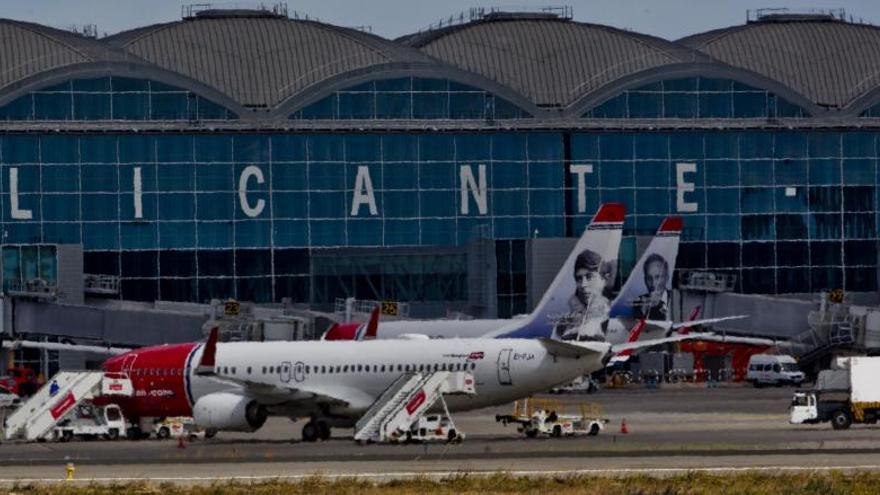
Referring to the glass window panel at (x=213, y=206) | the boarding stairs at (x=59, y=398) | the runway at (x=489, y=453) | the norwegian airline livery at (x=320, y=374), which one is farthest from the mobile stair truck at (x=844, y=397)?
the glass window panel at (x=213, y=206)

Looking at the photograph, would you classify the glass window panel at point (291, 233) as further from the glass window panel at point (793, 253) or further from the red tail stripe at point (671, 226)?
the red tail stripe at point (671, 226)

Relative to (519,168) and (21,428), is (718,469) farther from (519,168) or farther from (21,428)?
(519,168)

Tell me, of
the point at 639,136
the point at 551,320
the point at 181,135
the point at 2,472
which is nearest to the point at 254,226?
the point at 181,135

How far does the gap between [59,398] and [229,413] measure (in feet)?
27.2

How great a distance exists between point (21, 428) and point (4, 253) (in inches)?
2258

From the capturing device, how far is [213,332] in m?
81.6

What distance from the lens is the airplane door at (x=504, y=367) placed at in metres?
80.6

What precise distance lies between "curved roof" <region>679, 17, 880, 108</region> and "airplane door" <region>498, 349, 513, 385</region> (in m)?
82.0

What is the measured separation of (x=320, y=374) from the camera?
83438mm

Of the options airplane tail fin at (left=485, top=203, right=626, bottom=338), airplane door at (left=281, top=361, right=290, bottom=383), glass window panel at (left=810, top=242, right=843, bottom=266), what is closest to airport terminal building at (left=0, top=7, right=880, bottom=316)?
glass window panel at (left=810, top=242, right=843, bottom=266)

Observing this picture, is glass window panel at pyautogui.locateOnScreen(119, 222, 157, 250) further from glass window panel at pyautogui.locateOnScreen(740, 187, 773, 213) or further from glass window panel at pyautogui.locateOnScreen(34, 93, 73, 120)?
glass window panel at pyautogui.locateOnScreen(740, 187, 773, 213)

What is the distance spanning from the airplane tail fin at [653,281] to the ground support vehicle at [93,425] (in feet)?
118

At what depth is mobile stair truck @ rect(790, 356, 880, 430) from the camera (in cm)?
8019

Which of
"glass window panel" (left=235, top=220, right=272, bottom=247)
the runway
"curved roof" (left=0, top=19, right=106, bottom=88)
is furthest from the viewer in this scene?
"glass window panel" (left=235, top=220, right=272, bottom=247)
